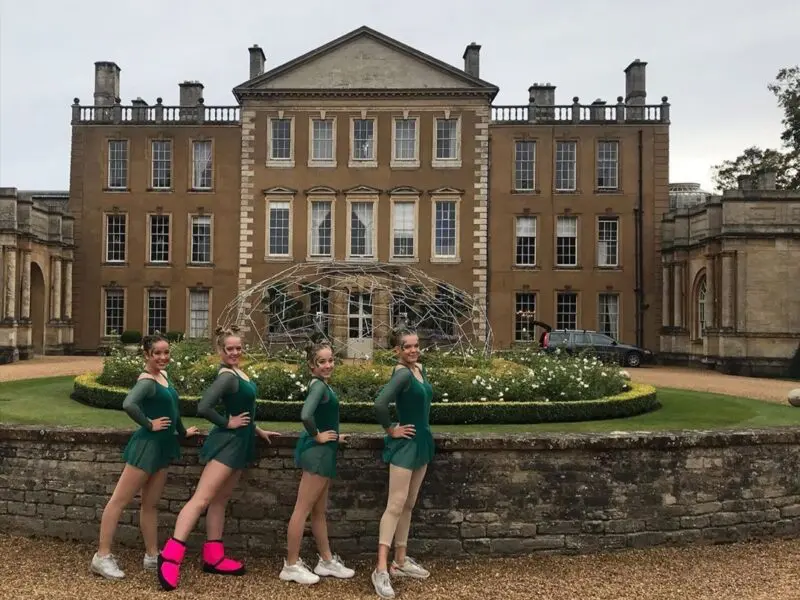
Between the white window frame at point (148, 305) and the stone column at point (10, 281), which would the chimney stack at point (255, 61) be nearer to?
the white window frame at point (148, 305)

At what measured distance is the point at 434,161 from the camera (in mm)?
31438

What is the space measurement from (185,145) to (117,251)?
218 inches

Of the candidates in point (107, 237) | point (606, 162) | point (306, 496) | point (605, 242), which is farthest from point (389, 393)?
point (107, 237)

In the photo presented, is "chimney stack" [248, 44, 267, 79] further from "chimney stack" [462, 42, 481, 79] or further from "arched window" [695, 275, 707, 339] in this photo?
"arched window" [695, 275, 707, 339]

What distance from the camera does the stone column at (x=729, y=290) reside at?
995 inches

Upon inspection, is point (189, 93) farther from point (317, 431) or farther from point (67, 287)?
point (317, 431)

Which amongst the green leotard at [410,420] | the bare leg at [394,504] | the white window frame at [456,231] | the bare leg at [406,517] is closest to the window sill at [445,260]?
the white window frame at [456,231]

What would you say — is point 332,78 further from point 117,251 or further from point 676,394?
point 676,394

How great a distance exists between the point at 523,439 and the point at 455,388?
11.7ft

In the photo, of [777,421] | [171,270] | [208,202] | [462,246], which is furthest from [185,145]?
[777,421]

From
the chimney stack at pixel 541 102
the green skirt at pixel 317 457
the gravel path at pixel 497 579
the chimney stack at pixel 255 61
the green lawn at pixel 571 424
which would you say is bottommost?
the gravel path at pixel 497 579

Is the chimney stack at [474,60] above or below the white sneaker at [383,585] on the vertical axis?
above

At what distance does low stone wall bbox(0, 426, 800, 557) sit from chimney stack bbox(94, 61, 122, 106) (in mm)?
28636

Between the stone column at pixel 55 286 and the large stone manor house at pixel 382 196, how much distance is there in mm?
1462
